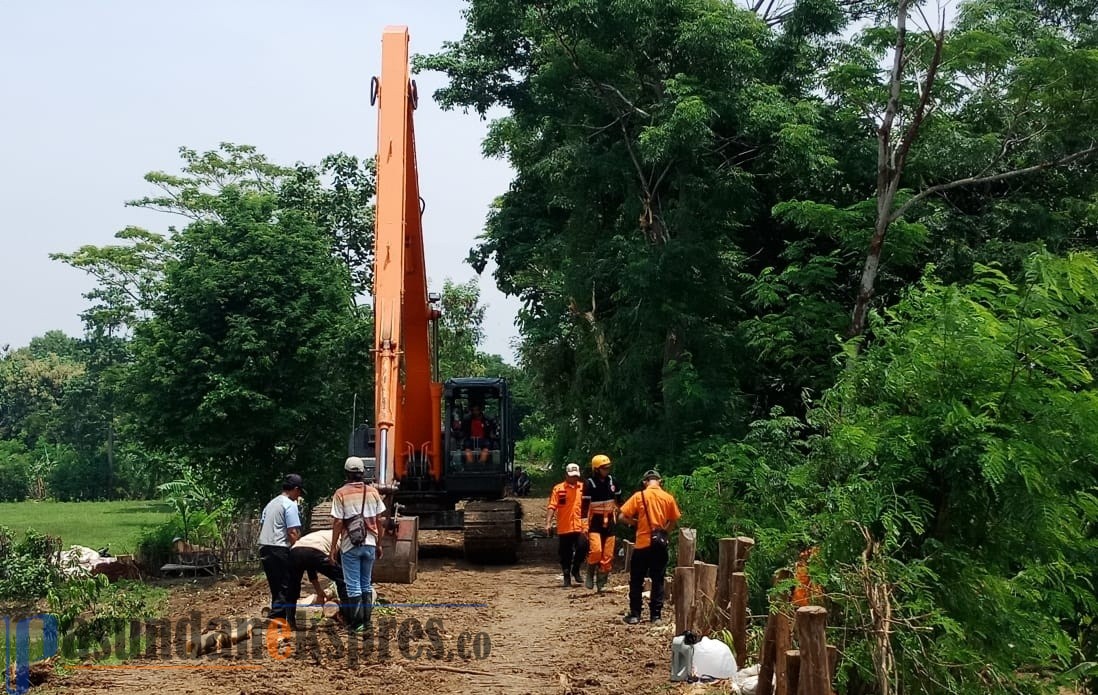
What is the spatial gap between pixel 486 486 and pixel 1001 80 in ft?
37.0

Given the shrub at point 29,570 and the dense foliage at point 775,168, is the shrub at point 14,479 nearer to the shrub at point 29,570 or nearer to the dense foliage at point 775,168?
the shrub at point 29,570

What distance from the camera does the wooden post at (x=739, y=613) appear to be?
956 centimetres

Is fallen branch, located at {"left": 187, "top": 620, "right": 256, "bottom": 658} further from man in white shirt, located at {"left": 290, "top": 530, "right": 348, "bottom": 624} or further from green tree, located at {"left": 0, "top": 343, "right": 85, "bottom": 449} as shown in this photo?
green tree, located at {"left": 0, "top": 343, "right": 85, "bottom": 449}

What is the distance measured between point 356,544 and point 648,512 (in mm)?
3016

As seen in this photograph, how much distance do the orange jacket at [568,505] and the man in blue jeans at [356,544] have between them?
436cm

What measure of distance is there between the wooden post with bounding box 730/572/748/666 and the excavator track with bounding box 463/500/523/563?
9457mm

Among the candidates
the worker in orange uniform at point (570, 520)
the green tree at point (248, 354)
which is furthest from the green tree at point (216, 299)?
the worker in orange uniform at point (570, 520)

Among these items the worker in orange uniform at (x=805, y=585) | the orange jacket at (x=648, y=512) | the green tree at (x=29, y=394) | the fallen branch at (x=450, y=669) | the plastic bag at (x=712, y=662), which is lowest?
the fallen branch at (x=450, y=669)

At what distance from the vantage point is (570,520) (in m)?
15.9

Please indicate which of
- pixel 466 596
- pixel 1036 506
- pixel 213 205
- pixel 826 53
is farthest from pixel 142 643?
pixel 826 53

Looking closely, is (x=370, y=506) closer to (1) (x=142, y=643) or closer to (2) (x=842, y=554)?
(1) (x=142, y=643)

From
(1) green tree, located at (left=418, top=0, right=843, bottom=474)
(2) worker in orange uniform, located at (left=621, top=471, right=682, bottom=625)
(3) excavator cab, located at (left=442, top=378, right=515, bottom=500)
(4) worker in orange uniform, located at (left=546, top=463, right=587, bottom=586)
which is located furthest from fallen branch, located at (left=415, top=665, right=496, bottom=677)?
(1) green tree, located at (left=418, top=0, right=843, bottom=474)

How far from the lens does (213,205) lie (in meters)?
25.6

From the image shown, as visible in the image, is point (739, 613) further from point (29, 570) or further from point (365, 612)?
point (29, 570)
